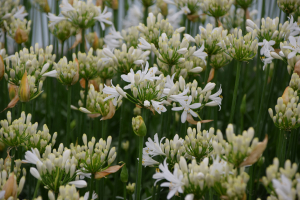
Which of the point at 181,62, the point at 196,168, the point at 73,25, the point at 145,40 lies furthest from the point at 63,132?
the point at 196,168

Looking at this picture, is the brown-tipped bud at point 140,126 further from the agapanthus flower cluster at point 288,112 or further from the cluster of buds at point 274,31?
the cluster of buds at point 274,31

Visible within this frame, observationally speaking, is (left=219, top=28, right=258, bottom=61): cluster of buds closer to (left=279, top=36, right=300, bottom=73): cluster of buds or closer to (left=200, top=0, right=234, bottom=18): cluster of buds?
(left=279, top=36, right=300, bottom=73): cluster of buds

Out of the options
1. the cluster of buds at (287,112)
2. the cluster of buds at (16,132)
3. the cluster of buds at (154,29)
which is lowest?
the cluster of buds at (16,132)

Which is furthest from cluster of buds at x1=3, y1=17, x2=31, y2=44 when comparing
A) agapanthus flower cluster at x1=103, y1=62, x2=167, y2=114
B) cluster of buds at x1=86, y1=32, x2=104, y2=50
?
agapanthus flower cluster at x1=103, y1=62, x2=167, y2=114

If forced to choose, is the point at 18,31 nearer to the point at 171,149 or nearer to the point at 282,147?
the point at 171,149

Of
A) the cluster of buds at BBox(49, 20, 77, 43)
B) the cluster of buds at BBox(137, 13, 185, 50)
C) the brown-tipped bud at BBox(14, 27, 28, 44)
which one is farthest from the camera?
the cluster of buds at BBox(49, 20, 77, 43)

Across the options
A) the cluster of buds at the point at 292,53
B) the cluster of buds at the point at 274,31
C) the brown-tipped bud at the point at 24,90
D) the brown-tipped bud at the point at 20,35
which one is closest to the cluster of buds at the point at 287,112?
the cluster of buds at the point at 292,53
